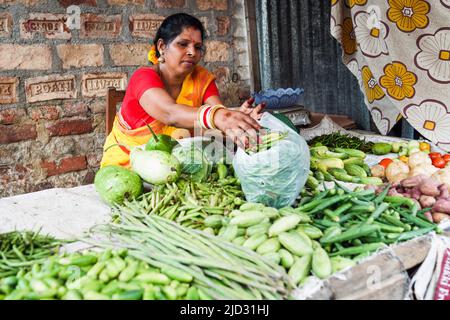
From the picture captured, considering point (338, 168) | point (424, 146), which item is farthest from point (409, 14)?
point (338, 168)

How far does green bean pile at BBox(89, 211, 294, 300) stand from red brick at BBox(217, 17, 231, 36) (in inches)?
121

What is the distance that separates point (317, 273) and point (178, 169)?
1.04 m

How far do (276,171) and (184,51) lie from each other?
4.71ft

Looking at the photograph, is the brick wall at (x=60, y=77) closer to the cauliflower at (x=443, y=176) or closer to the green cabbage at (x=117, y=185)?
the green cabbage at (x=117, y=185)

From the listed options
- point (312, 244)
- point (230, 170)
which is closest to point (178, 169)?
point (230, 170)

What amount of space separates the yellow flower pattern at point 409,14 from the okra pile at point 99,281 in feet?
9.72

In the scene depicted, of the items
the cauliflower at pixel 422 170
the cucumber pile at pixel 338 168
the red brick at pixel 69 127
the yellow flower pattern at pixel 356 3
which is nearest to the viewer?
the cucumber pile at pixel 338 168

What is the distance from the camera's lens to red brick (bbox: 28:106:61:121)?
3.43 metres

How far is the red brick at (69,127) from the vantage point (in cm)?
355

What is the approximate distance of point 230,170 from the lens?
2438mm

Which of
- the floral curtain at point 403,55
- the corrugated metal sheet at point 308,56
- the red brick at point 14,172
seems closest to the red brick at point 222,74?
the corrugated metal sheet at point 308,56

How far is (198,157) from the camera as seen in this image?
2.37 metres

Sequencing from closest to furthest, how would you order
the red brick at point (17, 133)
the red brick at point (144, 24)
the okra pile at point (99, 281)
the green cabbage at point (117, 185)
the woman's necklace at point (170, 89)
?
the okra pile at point (99, 281) < the green cabbage at point (117, 185) < the woman's necklace at point (170, 89) < the red brick at point (17, 133) < the red brick at point (144, 24)

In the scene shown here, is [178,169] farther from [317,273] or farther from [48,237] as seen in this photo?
[317,273]
